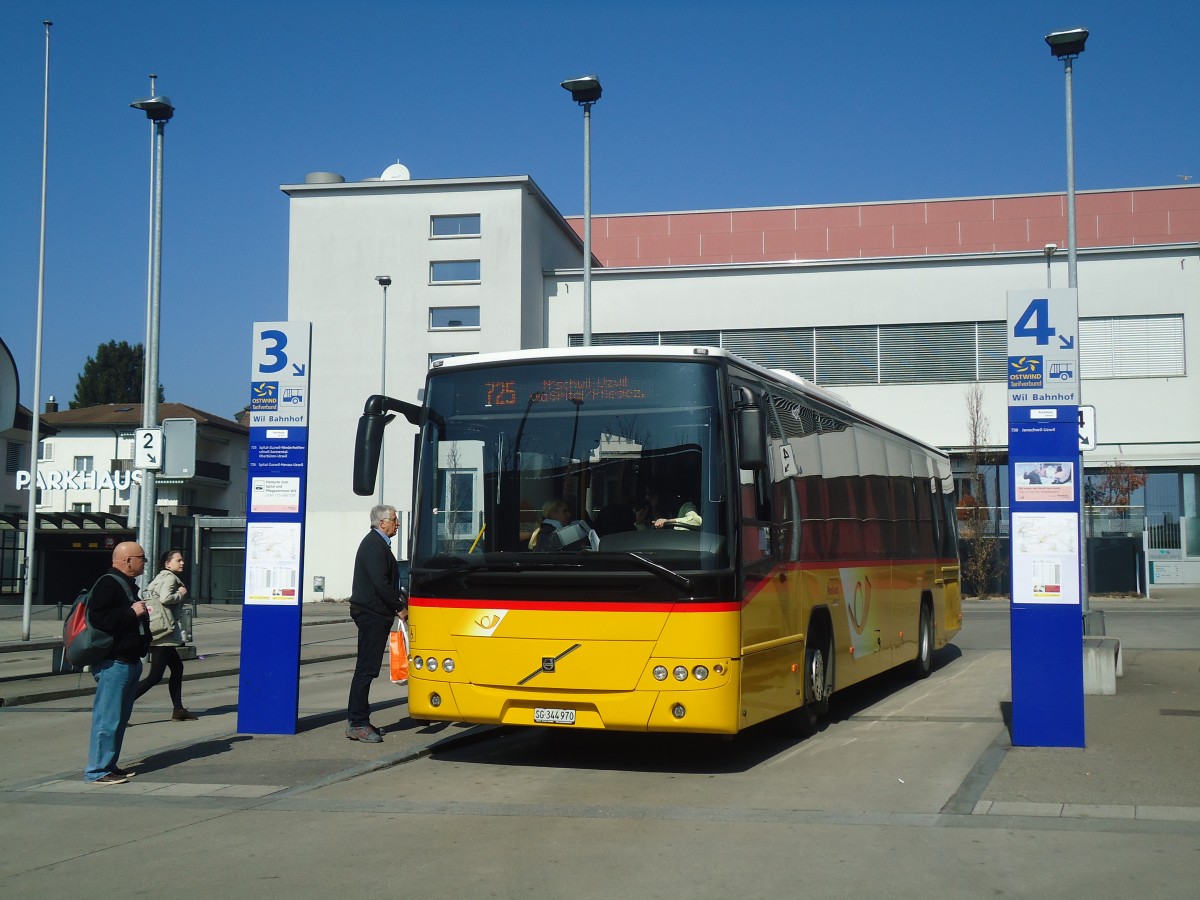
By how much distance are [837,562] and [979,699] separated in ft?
11.8

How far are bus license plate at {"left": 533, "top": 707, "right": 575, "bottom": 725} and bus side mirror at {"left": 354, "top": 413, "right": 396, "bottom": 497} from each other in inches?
82.5

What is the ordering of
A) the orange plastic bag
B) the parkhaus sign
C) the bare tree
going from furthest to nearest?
1. the parkhaus sign
2. the bare tree
3. the orange plastic bag

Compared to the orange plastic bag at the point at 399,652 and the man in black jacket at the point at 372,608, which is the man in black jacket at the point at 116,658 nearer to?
the man in black jacket at the point at 372,608

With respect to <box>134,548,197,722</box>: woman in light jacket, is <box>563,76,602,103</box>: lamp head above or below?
above

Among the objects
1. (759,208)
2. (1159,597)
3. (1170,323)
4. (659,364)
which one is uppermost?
(759,208)

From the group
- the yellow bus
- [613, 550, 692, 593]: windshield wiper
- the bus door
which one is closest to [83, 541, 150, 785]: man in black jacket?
the yellow bus

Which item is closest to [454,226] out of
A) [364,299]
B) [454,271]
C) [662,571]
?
[454,271]

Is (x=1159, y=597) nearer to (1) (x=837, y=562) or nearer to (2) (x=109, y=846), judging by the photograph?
(1) (x=837, y=562)

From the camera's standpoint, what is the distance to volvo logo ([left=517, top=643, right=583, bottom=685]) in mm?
9555

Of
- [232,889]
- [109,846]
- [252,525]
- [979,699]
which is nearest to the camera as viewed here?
[232,889]

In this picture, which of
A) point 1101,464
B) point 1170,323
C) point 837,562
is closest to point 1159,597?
point 1101,464

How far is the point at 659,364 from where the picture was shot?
9.91 meters

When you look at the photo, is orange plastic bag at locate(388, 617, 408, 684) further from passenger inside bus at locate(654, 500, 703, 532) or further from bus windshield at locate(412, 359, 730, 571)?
passenger inside bus at locate(654, 500, 703, 532)

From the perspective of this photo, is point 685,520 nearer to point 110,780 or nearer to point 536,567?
point 536,567
